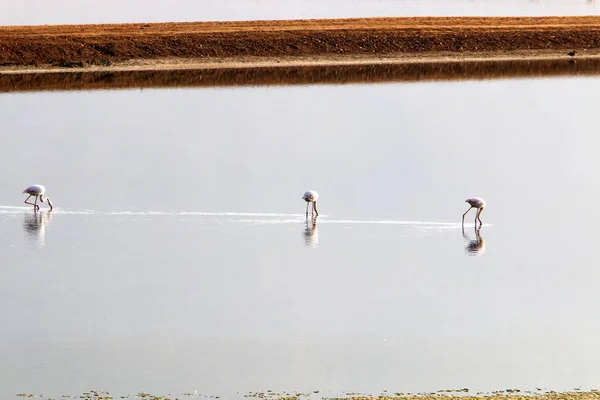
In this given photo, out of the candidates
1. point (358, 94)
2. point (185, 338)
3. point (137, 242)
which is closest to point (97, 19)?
point (358, 94)

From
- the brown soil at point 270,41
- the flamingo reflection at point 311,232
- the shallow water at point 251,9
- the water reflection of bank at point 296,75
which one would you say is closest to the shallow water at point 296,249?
the flamingo reflection at point 311,232

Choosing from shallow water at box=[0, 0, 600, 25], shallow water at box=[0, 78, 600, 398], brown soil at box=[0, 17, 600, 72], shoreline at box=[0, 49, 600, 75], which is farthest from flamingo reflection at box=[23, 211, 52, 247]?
shallow water at box=[0, 0, 600, 25]

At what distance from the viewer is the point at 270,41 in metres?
47.9

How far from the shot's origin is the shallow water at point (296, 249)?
14891 mm

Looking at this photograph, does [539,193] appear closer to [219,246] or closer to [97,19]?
[219,246]

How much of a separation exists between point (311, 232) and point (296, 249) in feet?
4.33

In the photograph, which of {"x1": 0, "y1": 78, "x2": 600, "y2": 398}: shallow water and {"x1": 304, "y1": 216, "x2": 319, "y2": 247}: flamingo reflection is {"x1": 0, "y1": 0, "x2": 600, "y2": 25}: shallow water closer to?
{"x1": 0, "y1": 78, "x2": 600, "y2": 398}: shallow water

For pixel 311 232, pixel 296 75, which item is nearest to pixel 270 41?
pixel 296 75

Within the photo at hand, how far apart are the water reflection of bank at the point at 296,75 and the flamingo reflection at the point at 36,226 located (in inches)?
706

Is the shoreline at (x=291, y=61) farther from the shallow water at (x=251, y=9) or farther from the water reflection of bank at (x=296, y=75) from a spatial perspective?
the shallow water at (x=251, y=9)

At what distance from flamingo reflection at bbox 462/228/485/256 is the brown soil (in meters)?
25.4

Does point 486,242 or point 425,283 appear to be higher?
point 486,242

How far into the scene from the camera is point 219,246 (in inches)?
834

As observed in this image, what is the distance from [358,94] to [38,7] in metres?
42.2
